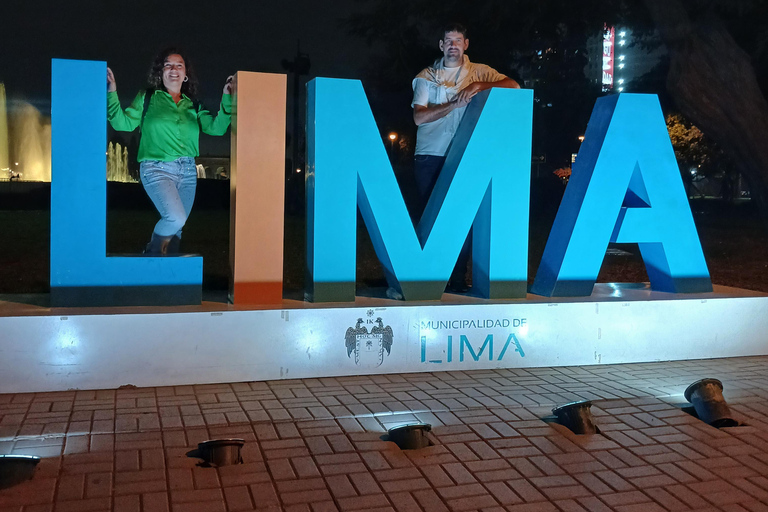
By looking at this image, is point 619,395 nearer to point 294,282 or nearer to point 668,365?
point 668,365

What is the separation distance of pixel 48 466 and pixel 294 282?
6.90 meters

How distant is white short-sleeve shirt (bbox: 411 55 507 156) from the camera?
20.6 feet

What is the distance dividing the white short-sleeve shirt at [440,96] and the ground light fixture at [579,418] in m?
2.76

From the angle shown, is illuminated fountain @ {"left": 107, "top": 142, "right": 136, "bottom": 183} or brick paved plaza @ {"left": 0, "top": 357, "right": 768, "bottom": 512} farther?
illuminated fountain @ {"left": 107, "top": 142, "right": 136, "bottom": 183}

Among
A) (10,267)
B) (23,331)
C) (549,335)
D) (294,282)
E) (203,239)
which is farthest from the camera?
(203,239)

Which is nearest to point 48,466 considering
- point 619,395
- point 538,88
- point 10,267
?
point 619,395

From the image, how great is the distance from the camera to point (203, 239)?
54.5ft

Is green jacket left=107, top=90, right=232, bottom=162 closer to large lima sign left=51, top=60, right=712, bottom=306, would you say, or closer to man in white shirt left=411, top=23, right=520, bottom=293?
large lima sign left=51, top=60, right=712, bottom=306

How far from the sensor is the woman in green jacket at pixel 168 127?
5.45m

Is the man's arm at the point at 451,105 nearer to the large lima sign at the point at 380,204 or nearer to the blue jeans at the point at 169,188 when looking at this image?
the large lima sign at the point at 380,204

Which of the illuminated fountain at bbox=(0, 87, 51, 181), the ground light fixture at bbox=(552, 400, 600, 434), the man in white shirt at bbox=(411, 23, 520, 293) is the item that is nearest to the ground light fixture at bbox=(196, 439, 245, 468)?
the ground light fixture at bbox=(552, 400, 600, 434)

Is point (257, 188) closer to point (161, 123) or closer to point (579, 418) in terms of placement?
point (161, 123)

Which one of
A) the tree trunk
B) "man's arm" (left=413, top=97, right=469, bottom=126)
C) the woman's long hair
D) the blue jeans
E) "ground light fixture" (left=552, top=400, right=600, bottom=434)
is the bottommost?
"ground light fixture" (left=552, top=400, right=600, bottom=434)

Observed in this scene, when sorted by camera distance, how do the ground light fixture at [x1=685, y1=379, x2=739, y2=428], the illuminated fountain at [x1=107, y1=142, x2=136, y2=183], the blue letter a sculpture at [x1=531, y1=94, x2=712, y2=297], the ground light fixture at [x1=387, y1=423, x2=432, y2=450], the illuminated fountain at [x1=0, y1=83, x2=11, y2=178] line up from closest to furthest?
the ground light fixture at [x1=387, y1=423, x2=432, y2=450] → the ground light fixture at [x1=685, y1=379, x2=739, y2=428] → the blue letter a sculpture at [x1=531, y1=94, x2=712, y2=297] → the illuminated fountain at [x1=0, y1=83, x2=11, y2=178] → the illuminated fountain at [x1=107, y1=142, x2=136, y2=183]
